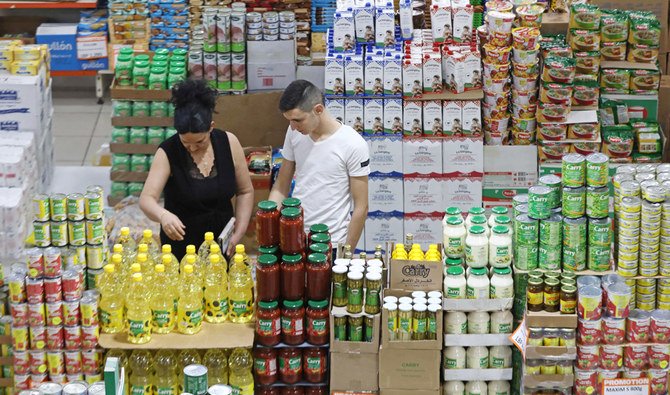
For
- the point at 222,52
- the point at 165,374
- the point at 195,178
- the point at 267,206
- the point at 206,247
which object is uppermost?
the point at 222,52

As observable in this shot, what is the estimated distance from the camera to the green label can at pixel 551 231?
527 centimetres

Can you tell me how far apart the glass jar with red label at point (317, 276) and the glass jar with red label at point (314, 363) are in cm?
25

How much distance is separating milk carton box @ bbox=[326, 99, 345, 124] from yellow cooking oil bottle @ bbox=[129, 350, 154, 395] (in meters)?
3.31

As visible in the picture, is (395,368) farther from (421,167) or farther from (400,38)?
(400,38)

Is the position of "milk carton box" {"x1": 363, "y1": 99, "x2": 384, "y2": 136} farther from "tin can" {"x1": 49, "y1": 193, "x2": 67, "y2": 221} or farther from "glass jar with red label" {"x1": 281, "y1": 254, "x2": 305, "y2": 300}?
"glass jar with red label" {"x1": 281, "y1": 254, "x2": 305, "y2": 300}

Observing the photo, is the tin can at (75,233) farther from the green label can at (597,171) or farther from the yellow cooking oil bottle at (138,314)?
the green label can at (597,171)

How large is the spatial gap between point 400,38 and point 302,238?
364 cm

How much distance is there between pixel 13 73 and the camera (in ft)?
26.6

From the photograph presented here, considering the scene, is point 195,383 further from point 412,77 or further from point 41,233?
point 412,77

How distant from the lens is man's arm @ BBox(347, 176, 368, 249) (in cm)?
616

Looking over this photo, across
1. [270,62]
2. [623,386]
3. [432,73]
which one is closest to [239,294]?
[623,386]

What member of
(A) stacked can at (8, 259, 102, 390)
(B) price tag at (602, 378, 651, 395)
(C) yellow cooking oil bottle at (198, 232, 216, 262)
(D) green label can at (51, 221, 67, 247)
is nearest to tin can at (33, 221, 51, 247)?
(D) green label can at (51, 221, 67, 247)

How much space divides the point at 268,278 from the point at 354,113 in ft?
10.6

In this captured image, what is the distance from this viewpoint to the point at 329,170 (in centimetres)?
619
